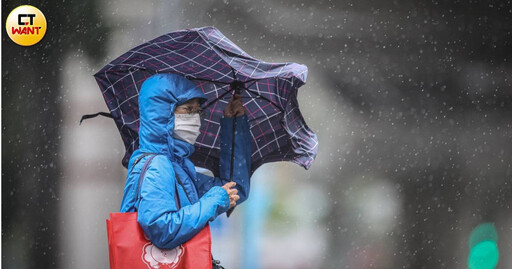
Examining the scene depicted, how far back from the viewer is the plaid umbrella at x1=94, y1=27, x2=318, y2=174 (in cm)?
338

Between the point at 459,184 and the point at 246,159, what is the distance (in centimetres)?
361

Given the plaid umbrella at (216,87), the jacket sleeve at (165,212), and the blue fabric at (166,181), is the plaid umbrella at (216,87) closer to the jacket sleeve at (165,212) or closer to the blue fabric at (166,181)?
the blue fabric at (166,181)

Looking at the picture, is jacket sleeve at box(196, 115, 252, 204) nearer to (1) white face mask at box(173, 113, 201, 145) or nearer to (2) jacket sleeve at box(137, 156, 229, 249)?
(1) white face mask at box(173, 113, 201, 145)

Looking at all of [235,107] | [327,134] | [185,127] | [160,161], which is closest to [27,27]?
[235,107]

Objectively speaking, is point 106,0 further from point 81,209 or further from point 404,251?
point 404,251

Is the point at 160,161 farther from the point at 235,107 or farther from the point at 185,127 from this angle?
the point at 235,107

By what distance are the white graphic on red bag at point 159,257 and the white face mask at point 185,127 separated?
500 mm

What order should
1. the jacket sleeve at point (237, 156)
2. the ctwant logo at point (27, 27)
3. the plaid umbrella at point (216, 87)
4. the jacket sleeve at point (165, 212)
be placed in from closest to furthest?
the jacket sleeve at point (165, 212) → the plaid umbrella at point (216, 87) → the jacket sleeve at point (237, 156) → the ctwant logo at point (27, 27)

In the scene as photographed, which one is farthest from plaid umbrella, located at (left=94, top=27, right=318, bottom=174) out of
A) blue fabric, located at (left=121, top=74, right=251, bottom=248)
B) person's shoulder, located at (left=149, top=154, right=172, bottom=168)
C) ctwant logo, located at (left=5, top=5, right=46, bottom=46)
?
ctwant logo, located at (left=5, top=5, right=46, bottom=46)

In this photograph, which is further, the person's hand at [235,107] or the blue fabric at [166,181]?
the person's hand at [235,107]

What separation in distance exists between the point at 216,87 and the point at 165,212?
3.47ft

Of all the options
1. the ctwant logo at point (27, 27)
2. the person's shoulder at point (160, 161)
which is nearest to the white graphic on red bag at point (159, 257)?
the person's shoulder at point (160, 161)

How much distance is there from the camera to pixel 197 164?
4.04 meters

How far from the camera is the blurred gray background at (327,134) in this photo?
557 centimetres
